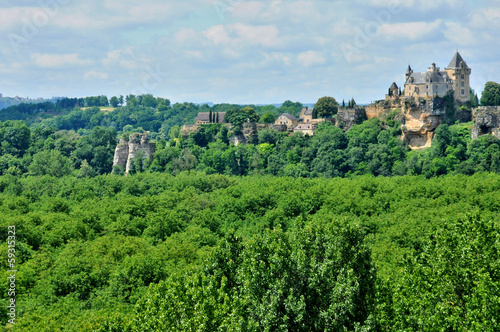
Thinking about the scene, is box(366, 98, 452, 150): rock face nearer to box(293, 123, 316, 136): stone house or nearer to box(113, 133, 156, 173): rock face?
box(293, 123, 316, 136): stone house

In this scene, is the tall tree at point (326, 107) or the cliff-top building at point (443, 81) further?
the tall tree at point (326, 107)

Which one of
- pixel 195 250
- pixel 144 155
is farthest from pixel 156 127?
Result: pixel 195 250

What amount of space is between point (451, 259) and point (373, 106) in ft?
229

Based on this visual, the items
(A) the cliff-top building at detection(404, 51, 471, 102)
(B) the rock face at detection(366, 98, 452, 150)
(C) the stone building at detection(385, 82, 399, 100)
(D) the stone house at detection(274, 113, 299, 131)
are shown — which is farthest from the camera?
(D) the stone house at detection(274, 113, 299, 131)

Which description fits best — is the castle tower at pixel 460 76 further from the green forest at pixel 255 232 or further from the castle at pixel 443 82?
the green forest at pixel 255 232

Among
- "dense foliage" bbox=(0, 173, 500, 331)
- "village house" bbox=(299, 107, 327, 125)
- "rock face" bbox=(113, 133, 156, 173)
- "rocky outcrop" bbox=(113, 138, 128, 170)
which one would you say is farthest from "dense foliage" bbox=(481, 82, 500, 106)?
"rocky outcrop" bbox=(113, 138, 128, 170)

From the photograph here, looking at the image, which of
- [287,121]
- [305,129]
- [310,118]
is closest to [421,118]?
[305,129]

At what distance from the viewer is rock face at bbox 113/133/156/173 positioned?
89.6 m

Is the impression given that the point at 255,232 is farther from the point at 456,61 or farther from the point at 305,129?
the point at 456,61

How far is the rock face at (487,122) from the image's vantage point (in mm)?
77750

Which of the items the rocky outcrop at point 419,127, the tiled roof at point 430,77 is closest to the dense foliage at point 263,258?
the rocky outcrop at point 419,127

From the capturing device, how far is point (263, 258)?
2555 centimetres

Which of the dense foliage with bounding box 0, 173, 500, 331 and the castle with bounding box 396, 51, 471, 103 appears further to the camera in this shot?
the castle with bounding box 396, 51, 471, 103

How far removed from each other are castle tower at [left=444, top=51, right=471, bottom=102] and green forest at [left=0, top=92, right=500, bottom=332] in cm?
584
